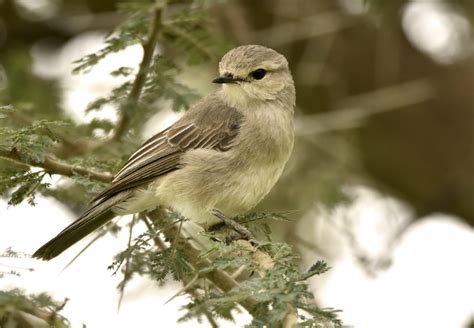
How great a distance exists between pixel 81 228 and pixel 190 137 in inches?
35.5

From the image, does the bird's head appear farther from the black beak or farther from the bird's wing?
the bird's wing

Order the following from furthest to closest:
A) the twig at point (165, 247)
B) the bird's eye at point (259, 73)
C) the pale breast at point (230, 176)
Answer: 1. the bird's eye at point (259, 73)
2. the pale breast at point (230, 176)
3. the twig at point (165, 247)

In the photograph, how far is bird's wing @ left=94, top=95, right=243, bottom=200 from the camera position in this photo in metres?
4.98

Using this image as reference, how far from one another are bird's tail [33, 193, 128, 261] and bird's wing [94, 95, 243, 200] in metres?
0.18

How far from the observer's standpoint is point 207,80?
7945 mm

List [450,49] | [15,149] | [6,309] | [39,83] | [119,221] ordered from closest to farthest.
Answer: [6,309] → [15,149] → [119,221] → [39,83] → [450,49]

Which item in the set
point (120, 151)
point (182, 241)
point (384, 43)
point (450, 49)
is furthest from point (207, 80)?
point (182, 241)

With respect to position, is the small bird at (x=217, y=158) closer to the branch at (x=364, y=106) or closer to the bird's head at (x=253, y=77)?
the bird's head at (x=253, y=77)

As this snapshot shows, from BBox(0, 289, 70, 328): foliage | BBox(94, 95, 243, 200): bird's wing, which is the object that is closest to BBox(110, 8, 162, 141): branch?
BBox(94, 95, 243, 200): bird's wing

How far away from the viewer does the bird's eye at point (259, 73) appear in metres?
5.25

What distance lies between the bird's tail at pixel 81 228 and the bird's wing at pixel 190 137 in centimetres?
18

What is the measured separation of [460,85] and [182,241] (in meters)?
4.90

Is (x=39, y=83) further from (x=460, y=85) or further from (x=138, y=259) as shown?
(x=460, y=85)

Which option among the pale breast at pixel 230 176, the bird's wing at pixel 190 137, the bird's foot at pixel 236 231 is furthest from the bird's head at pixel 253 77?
the bird's foot at pixel 236 231
